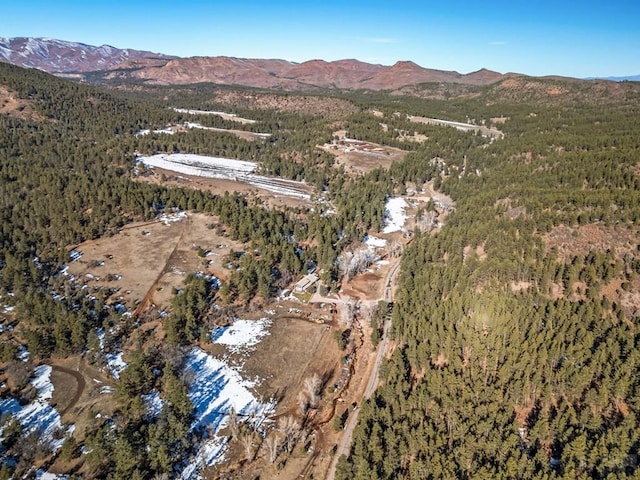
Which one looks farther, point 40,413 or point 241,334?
point 241,334

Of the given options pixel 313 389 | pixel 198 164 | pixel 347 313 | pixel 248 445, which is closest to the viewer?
pixel 248 445

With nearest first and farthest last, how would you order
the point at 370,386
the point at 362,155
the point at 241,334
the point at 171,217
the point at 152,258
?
the point at 370,386 → the point at 241,334 → the point at 152,258 → the point at 171,217 → the point at 362,155

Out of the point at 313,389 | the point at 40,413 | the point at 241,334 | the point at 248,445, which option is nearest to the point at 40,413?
the point at 40,413

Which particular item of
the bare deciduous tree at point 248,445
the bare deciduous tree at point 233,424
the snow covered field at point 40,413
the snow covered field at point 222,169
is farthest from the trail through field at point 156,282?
the snow covered field at point 222,169

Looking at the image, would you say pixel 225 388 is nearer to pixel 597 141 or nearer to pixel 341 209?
pixel 341 209

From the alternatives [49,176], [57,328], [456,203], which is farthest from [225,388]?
[49,176]

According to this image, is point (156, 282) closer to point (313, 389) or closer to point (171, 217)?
point (171, 217)

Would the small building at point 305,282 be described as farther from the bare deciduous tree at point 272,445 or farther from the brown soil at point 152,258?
the bare deciduous tree at point 272,445
